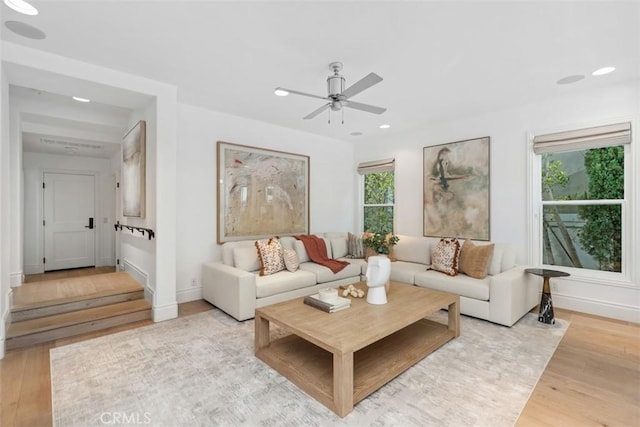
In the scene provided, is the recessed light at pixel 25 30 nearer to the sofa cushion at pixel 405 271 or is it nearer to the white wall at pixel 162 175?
the white wall at pixel 162 175

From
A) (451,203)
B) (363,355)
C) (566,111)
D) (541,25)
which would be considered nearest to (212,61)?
(541,25)

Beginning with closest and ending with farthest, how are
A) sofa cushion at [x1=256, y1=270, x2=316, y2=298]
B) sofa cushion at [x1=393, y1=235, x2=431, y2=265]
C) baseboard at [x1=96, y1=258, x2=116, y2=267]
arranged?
1. sofa cushion at [x1=256, y1=270, x2=316, y2=298]
2. sofa cushion at [x1=393, y1=235, x2=431, y2=265]
3. baseboard at [x1=96, y1=258, x2=116, y2=267]

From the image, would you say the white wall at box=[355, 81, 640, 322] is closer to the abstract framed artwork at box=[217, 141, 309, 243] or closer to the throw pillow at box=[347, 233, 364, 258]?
the throw pillow at box=[347, 233, 364, 258]

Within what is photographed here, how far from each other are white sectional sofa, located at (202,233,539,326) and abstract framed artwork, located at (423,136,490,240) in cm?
39

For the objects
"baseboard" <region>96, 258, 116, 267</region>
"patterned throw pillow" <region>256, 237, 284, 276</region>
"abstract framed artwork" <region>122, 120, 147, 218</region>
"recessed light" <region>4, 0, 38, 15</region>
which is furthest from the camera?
"baseboard" <region>96, 258, 116, 267</region>

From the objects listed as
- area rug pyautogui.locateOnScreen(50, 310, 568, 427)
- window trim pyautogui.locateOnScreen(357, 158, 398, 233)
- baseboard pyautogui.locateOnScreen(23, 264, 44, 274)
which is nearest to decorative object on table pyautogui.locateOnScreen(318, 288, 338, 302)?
area rug pyautogui.locateOnScreen(50, 310, 568, 427)

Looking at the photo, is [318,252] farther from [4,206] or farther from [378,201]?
[4,206]

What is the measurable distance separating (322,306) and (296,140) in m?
3.41

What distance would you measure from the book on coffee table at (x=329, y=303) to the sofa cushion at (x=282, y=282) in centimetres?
95

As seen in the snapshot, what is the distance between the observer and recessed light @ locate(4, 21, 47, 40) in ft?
7.38

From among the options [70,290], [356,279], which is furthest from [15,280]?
[356,279]

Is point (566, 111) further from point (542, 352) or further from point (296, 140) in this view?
point (296, 140)

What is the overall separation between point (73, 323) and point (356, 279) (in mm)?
3359

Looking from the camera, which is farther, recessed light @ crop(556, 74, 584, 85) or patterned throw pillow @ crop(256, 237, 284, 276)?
patterned throw pillow @ crop(256, 237, 284, 276)
